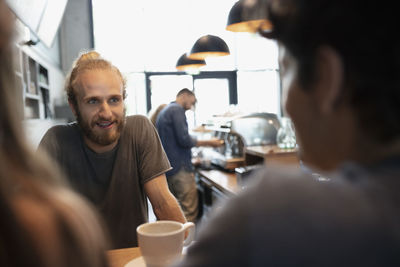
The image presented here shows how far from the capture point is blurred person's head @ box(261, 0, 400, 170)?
1.42ft

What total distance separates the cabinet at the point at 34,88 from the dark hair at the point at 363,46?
366 centimetres

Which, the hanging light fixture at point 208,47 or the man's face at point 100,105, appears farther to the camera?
the hanging light fixture at point 208,47

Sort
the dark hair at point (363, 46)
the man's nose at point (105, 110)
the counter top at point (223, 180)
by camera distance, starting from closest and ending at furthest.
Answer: the dark hair at point (363, 46), the man's nose at point (105, 110), the counter top at point (223, 180)

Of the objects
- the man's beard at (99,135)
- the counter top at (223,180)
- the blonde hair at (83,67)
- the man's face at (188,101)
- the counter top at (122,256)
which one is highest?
the blonde hair at (83,67)

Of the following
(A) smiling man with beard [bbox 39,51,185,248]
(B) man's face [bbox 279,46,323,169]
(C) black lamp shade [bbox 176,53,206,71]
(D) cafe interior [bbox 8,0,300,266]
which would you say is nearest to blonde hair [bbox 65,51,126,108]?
(A) smiling man with beard [bbox 39,51,185,248]

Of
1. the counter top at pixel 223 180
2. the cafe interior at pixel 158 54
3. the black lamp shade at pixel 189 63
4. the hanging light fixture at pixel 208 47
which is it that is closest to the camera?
the counter top at pixel 223 180

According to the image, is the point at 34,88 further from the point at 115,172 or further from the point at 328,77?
the point at 328,77

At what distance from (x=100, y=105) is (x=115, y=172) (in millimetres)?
305

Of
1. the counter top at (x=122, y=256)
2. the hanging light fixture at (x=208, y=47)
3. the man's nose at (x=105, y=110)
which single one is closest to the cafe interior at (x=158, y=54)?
the hanging light fixture at (x=208, y=47)

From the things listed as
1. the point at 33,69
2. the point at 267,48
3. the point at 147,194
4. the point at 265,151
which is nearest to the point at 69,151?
the point at 147,194

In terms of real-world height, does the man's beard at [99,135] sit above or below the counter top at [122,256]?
above

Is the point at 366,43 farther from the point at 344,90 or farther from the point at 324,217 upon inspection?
the point at 324,217

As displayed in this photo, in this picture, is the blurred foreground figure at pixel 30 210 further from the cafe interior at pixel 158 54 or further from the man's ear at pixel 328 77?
the cafe interior at pixel 158 54

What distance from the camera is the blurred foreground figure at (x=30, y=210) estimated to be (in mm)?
292
